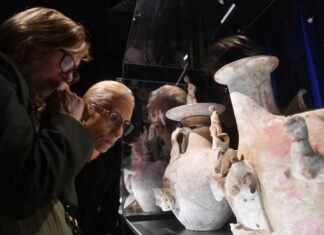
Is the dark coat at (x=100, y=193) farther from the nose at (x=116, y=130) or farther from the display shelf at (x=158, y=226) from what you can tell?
the nose at (x=116, y=130)

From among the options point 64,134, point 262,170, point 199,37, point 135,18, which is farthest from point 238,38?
point 135,18

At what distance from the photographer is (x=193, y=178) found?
3.05 ft

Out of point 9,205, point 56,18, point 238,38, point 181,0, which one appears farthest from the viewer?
point 181,0

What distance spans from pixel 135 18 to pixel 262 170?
48.2 inches

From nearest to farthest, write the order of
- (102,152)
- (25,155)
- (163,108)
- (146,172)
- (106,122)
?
(25,155) < (106,122) < (102,152) < (146,172) < (163,108)

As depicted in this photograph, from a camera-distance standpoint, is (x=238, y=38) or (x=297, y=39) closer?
(x=238, y=38)

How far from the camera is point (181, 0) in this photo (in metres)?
1.50

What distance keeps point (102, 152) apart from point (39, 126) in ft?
2.03

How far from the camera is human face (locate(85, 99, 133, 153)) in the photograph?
813mm

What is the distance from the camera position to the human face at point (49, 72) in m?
0.55

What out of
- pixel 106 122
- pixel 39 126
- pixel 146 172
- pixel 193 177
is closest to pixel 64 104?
pixel 39 126

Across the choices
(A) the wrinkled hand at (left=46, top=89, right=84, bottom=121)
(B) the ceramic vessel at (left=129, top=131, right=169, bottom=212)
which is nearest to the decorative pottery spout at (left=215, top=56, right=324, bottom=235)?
(A) the wrinkled hand at (left=46, top=89, right=84, bottom=121)

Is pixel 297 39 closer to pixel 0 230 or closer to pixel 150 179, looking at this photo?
pixel 150 179

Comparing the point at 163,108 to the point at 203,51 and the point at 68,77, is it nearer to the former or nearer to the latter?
the point at 203,51
